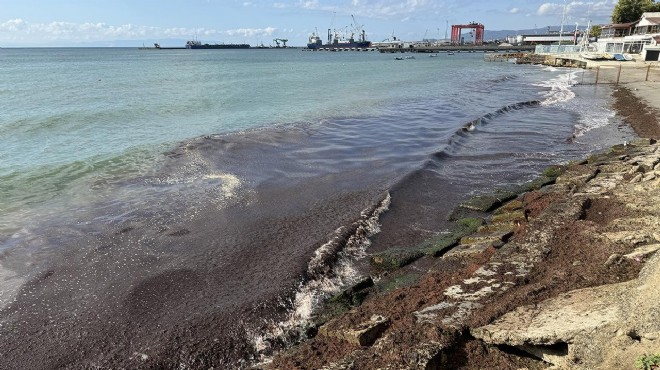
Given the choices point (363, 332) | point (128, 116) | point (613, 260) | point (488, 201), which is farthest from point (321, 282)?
point (128, 116)

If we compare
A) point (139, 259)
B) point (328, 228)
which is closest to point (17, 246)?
point (139, 259)

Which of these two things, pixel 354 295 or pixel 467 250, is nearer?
pixel 354 295

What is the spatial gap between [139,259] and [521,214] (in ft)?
31.3

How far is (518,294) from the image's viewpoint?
6926 mm

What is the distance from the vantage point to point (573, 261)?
809cm

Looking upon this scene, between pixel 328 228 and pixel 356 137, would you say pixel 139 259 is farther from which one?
pixel 356 137

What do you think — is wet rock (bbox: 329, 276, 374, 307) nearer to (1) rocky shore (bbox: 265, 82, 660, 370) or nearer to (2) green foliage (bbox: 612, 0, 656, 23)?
(1) rocky shore (bbox: 265, 82, 660, 370)

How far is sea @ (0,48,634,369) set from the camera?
8.05m

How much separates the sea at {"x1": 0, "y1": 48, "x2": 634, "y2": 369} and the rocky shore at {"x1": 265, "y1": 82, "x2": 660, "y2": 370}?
999 mm

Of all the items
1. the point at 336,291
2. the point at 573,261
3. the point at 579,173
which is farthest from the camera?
the point at 579,173

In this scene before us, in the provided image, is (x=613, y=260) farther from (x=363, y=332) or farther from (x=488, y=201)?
(x=488, y=201)

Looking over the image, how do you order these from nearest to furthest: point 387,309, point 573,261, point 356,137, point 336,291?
point 387,309 → point 573,261 → point 336,291 → point 356,137

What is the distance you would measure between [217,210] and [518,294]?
9.26 m

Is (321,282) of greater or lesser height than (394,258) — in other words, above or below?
below
